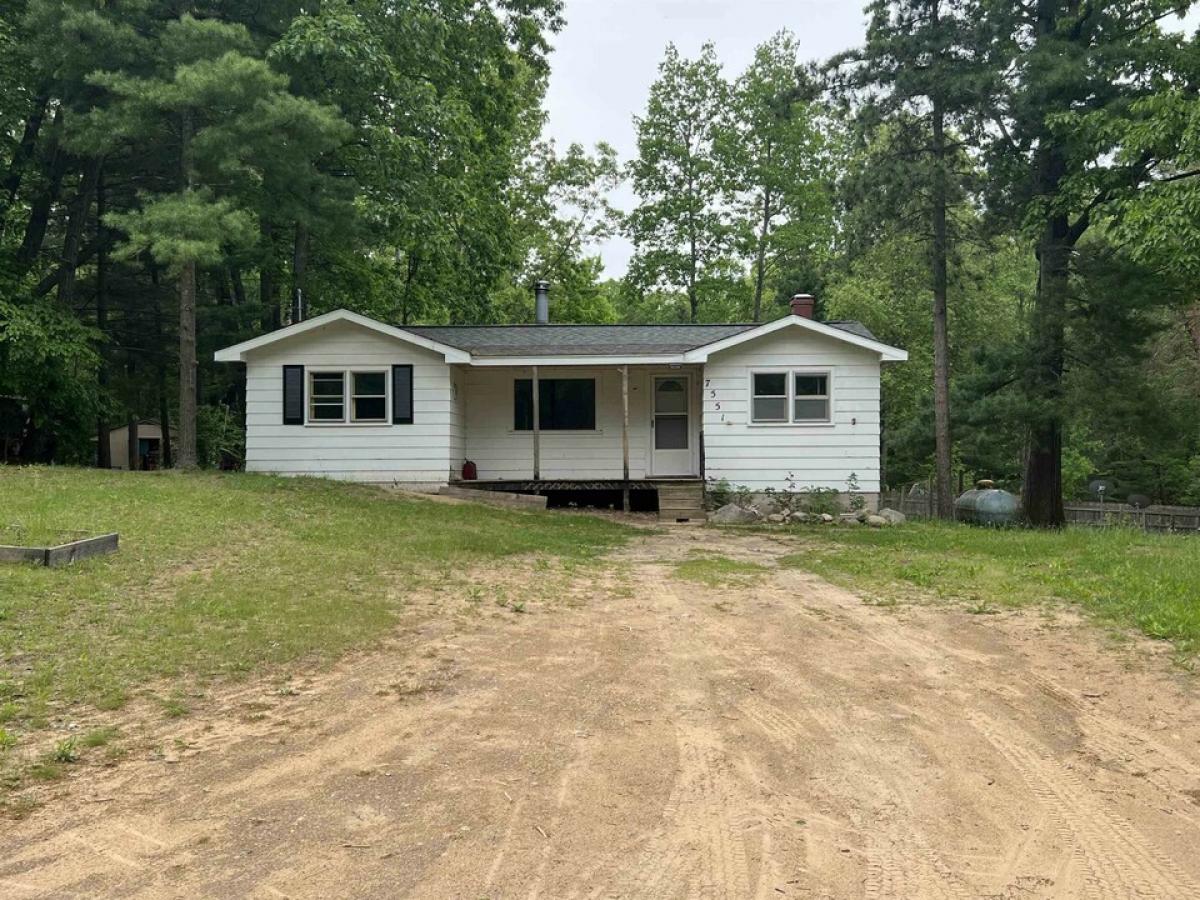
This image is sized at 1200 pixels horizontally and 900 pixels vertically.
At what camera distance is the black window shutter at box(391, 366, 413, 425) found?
15555 millimetres

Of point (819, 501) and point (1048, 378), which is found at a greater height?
point (1048, 378)

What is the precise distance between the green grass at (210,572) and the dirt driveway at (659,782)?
2.15 ft

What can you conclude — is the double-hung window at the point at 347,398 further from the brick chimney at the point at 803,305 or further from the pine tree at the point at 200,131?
the brick chimney at the point at 803,305

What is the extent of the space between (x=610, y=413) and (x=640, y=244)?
1614cm

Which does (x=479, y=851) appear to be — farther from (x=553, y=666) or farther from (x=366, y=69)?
(x=366, y=69)

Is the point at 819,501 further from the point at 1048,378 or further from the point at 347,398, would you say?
the point at 347,398

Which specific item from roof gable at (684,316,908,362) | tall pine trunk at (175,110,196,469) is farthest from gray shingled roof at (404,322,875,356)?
tall pine trunk at (175,110,196,469)

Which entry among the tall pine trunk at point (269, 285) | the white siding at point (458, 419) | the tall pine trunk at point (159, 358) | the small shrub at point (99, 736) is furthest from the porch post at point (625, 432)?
the tall pine trunk at point (159, 358)

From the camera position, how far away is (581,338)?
17266 millimetres

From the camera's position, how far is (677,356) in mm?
15328

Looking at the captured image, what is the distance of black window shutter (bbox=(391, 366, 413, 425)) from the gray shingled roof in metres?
→ 0.93

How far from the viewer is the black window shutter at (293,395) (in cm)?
1559

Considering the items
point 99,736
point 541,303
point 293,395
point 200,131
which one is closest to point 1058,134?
point 541,303

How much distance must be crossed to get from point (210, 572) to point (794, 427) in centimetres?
1113
